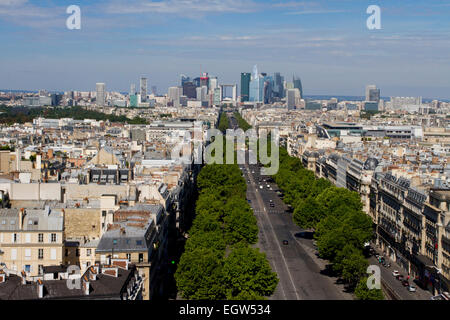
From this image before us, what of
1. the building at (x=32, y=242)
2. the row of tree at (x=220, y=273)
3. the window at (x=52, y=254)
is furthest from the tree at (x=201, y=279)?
the window at (x=52, y=254)

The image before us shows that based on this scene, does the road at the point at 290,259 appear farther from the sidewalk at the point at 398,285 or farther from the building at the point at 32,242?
the building at the point at 32,242

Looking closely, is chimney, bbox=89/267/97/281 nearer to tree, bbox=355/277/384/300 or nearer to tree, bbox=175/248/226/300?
tree, bbox=175/248/226/300

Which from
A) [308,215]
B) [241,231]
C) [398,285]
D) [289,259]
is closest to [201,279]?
[398,285]

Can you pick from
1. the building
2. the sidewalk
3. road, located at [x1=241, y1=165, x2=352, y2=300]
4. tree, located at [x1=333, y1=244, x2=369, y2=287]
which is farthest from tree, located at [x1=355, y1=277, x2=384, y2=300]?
the building
